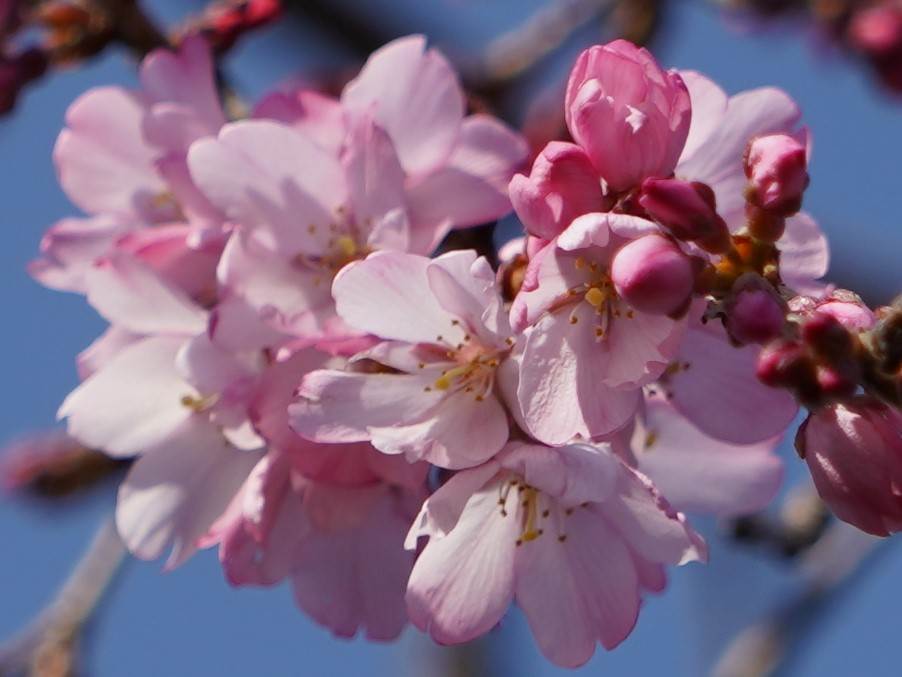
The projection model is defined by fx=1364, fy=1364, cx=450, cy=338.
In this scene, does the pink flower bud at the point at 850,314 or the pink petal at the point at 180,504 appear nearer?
the pink flower bud at the point at 850,314

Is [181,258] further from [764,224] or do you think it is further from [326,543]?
[764,224]

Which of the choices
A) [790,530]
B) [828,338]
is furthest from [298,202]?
[790,530]

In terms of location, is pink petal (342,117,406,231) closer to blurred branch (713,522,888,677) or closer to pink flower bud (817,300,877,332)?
pink flower bud (817,300,877,332)

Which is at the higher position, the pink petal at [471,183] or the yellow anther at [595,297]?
the yellow anther at [595,297]

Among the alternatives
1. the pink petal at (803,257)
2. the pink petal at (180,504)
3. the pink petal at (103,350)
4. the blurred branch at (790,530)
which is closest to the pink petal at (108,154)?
the pink petal at (103,350)

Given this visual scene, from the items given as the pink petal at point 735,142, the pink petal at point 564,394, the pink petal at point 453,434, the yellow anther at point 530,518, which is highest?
the pink petal at point 735,142

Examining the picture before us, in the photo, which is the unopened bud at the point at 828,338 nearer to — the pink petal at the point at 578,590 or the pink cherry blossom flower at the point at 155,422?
the pink petal at the point at 578,590
